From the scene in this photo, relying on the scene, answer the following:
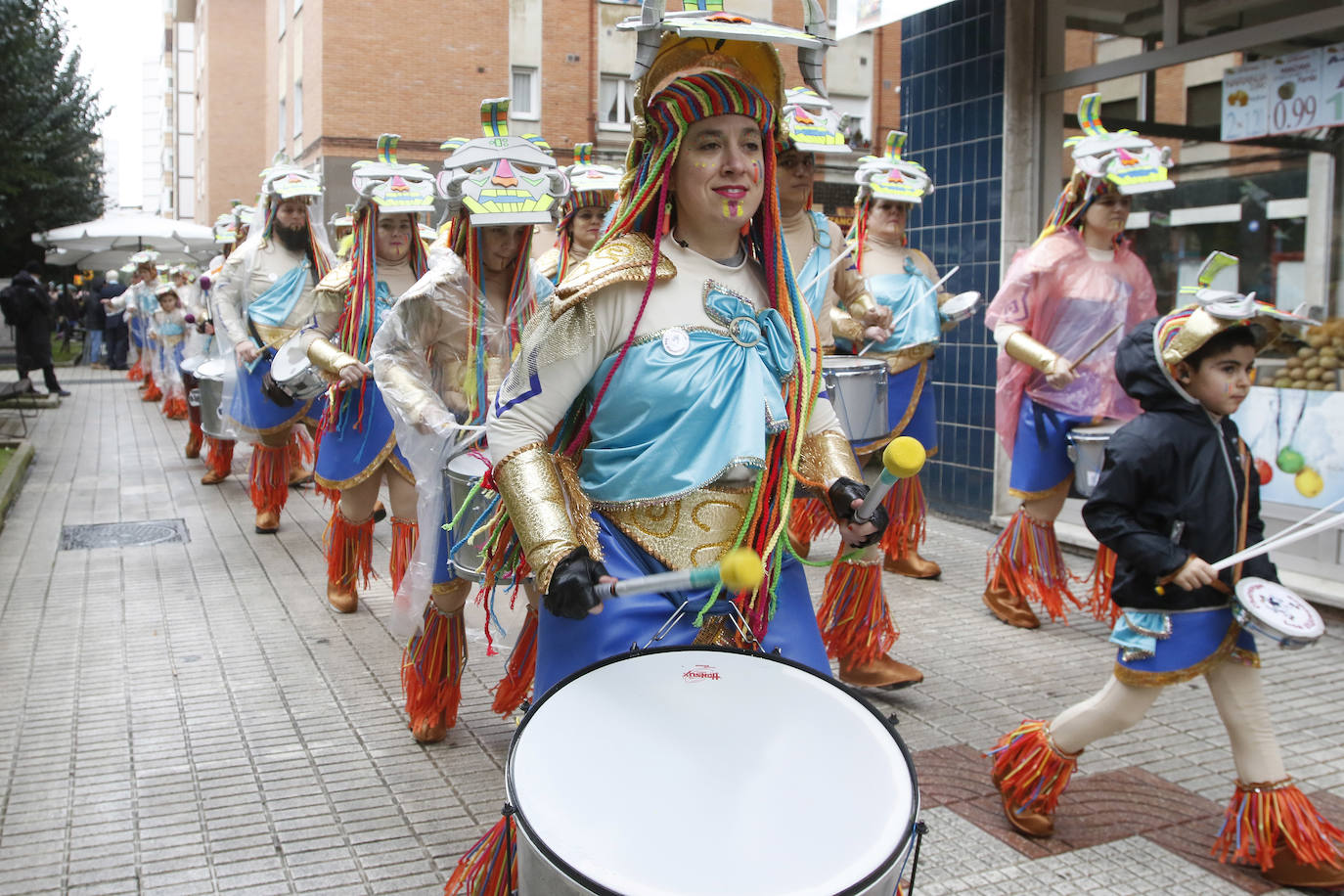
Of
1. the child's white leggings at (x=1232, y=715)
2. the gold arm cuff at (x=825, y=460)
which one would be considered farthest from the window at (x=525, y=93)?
the gold arm cuff at (x=825, y=460)

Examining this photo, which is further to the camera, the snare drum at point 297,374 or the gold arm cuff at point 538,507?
the snare drum at point 297,374

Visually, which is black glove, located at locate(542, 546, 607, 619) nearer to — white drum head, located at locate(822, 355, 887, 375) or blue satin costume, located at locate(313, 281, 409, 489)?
white drum head, located at locate(822, 355, 887, 375)

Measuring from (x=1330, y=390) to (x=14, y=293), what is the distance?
18.1 metres

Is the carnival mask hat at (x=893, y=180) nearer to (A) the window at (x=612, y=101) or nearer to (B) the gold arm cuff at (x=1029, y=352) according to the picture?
(B) the gold arm cuff at (x=1029, y=352)

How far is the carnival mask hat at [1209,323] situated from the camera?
362 centimetres

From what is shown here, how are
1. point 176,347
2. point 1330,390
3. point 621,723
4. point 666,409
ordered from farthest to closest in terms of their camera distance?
point 176,347 → point 1330,390 → point 666,409 → point 621,723

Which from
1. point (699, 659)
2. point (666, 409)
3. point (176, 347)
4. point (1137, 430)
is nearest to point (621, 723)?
point (699, 659)

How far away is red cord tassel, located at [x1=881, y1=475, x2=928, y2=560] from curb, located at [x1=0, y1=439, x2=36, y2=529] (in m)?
6.42

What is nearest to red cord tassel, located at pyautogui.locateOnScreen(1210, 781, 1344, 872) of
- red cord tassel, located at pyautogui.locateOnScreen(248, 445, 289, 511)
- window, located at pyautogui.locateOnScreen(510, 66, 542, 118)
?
red cord tassel, located at pyautogui.locateOnScreen(248, 445, 289, 511)

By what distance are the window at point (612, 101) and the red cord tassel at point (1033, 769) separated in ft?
79.0

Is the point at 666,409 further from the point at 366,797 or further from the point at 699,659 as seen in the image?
the point at 366,797

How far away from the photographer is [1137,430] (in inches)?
150

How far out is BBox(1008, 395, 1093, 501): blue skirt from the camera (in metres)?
6.24

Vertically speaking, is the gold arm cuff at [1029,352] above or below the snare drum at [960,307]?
below
